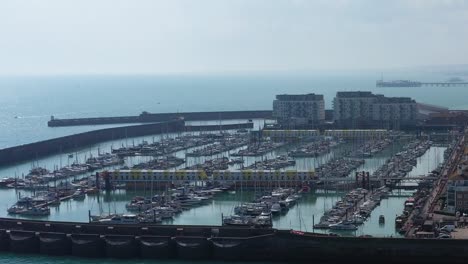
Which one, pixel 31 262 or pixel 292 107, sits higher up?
pixel 292 107

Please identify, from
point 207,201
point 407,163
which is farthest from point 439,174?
point 207,201

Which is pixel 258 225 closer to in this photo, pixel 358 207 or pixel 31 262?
pixel 358 207

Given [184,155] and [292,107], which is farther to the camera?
[292,107]

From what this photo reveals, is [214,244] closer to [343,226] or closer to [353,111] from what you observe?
[343,226]

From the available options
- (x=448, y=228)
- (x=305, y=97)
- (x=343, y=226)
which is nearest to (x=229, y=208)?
(x=343, y=226)

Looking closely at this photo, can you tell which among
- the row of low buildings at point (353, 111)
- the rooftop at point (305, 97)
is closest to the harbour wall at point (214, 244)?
the row of low buildings at point (353, 111)

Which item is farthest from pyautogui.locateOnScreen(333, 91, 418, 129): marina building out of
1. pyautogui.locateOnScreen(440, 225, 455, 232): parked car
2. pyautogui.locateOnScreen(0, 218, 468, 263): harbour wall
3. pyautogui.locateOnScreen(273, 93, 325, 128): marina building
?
pyautogui.locateOnScreen(0, 218, 468, 263): harbour wall
